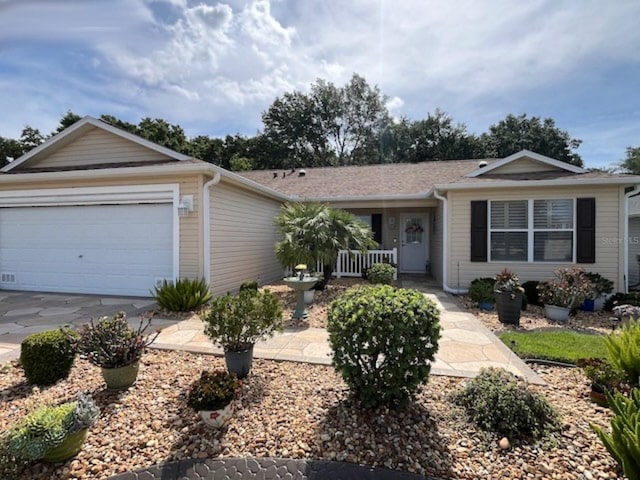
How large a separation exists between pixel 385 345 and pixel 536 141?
3174 centimetres

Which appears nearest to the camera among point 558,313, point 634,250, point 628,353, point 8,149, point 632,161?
point 628,353

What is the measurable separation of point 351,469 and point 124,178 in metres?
7.69

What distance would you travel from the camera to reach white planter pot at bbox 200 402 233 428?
243 centimetres

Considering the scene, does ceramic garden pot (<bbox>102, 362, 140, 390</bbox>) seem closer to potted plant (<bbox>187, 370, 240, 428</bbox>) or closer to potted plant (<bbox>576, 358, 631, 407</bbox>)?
potted plant (<bbox>187, 370, 240, 428</bbox>)

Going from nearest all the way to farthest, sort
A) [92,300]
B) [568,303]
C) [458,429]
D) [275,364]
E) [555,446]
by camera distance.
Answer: [555,446]
[458,429]
[275,364]
[568,303]
[92,300]

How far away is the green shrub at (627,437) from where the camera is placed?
Answer: 5.25 ft

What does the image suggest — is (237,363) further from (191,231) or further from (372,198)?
(372,198)

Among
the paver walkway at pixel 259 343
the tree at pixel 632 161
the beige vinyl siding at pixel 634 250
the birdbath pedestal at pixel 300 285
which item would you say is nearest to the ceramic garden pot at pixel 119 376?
the paver walkway at pixel 259 343

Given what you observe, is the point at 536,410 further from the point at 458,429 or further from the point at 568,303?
the point at 568,303

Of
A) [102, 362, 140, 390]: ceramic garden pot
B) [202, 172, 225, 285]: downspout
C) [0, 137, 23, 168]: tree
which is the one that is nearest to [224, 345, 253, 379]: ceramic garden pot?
[102, 362, 140, 390]: ceramic garden pot

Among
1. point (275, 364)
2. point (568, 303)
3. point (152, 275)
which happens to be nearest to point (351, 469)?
point (275, 364)

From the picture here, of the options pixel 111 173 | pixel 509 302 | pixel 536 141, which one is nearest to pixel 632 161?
pixel 536 141

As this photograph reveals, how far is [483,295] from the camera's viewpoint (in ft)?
22.4

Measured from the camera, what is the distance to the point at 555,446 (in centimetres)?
227
